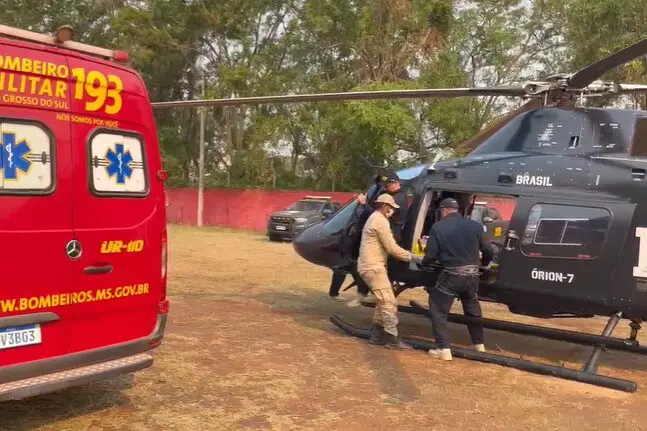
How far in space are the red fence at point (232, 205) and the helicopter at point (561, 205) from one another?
20379 mm

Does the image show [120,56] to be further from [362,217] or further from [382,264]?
[362,217]

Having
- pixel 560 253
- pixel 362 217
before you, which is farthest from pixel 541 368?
pixel 362 217

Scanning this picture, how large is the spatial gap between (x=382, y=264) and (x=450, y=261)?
2.80ft

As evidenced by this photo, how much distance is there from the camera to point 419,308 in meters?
7.95

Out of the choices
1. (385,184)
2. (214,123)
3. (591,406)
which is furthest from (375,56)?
(591,406)

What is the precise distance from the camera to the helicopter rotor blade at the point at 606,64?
5082 millimetres

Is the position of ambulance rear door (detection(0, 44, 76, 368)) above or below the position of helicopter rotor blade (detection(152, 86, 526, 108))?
below

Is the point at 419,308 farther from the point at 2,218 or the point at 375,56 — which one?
the point at 375,56

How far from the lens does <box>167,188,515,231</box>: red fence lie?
29250 mm

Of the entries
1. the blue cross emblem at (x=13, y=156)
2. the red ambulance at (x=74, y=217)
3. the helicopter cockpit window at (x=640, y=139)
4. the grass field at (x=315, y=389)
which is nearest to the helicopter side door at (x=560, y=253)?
the helicopter cockpit window at (x=640, y=139)

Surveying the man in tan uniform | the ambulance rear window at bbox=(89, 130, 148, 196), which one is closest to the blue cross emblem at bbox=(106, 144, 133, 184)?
the ambulance rear window at bbox=(89, 130, 148, 196)

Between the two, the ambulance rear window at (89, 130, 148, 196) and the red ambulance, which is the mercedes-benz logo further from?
the ambulance rear window at (89, 130, 148, 196)

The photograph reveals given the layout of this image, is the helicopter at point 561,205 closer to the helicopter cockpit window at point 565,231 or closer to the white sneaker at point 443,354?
the helicopter cockpit window at point 565,231

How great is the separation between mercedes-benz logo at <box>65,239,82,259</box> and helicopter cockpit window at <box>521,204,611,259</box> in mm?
4314
